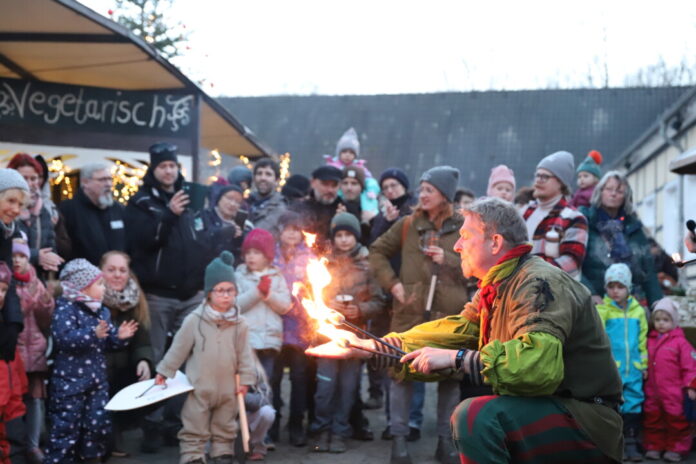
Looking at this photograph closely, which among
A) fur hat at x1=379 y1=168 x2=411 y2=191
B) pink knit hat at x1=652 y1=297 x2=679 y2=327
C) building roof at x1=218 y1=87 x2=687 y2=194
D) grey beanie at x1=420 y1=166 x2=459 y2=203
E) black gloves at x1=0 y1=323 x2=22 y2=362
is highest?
building roof at x1=218 y1=87 x2=687 y2=194

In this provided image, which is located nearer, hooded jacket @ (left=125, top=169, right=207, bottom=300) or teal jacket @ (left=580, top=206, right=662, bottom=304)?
hooded jacket @ (left=125, top=169, right=207, bottom=300)

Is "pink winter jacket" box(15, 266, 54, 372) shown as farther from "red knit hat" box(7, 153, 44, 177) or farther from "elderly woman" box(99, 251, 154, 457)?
"red knit hat" box(7, 153, 44, 177)

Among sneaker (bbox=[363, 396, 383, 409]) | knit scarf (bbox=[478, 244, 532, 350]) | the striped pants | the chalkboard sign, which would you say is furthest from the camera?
the chalkboard sign

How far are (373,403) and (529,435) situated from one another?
553cm

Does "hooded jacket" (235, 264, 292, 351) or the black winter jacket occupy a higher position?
the black winter jacket

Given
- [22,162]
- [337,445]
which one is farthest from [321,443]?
[22,162]

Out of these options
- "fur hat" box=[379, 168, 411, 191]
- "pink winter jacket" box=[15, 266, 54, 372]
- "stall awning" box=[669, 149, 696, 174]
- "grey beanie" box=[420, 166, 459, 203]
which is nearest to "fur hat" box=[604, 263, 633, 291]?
"stall awning" box=[669, 149, 696, 174]

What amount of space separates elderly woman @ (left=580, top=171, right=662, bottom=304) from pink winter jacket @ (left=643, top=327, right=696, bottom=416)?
2.08 feet

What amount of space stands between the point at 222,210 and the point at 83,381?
2506 mm

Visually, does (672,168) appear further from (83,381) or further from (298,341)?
(83,381)

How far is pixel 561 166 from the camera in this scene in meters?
7.16

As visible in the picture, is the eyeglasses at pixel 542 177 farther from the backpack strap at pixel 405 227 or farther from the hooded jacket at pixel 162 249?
the hooded jacket at pixel 162 249

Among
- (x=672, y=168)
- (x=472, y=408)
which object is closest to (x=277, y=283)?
(x=672, y=168)

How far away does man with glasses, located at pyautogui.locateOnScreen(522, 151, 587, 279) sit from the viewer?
6.98m
